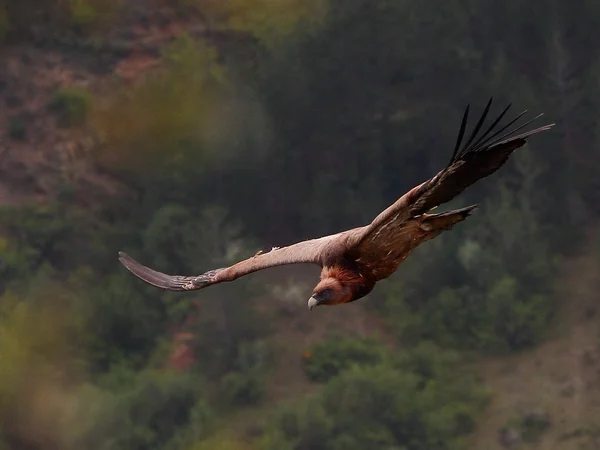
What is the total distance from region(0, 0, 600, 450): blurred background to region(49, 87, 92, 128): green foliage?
0.19 feet

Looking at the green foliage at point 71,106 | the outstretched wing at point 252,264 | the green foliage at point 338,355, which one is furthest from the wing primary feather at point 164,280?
the green foliage at point 71,106

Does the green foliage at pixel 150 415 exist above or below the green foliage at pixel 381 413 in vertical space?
above

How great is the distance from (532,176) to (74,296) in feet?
27.4

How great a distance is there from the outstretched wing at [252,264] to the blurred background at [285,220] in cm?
990

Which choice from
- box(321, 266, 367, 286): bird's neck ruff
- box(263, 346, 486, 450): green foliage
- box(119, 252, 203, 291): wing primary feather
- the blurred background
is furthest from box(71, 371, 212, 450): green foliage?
box(321, 266, 367, 286): bird's neck ruff

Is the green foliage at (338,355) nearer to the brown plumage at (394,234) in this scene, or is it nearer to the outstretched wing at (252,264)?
the outstretched wing at (252,264)

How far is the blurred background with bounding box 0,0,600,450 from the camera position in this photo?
19.3m

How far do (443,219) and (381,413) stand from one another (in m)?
13.6

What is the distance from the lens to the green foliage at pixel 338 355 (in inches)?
797

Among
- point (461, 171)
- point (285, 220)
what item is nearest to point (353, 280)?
point (461, 171)

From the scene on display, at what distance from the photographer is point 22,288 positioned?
1972 cm

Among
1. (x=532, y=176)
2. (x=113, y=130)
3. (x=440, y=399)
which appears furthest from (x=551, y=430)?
(x=113, y=130)

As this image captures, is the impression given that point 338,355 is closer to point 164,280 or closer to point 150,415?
point 150,415

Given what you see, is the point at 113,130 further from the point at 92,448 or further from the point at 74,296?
the point at 92,448
